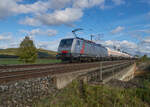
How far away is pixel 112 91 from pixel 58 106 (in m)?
3.44

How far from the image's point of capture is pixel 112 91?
7.36 m

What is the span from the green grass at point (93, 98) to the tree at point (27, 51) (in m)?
20.0

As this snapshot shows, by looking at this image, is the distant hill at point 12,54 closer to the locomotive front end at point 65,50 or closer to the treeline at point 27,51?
the treeline at point 27,51

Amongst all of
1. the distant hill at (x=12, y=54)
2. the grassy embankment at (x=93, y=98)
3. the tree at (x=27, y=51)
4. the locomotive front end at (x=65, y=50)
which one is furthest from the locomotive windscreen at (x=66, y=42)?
the distant hill at (x=12, y=54)

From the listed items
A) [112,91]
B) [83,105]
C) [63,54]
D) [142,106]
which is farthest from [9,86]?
[63,54]

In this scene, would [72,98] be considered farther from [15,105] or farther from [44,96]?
[15,105]

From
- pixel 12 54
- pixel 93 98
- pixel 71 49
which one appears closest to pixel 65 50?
pixel 71 49

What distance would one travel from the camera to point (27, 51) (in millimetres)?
25609

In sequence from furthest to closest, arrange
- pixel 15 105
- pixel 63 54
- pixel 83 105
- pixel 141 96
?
pixel 63 54, pixel 141 96, pixel 83 105, pixel 15 105

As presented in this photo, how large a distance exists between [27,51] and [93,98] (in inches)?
860

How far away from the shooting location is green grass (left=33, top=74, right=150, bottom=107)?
226 inches

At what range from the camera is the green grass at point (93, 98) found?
18.8 feet

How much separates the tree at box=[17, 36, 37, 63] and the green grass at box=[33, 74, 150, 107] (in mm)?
20046

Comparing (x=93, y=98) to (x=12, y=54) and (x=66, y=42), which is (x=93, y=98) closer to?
(x=66, y=42)
